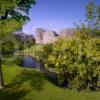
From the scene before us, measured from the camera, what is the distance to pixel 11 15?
27.9 meters

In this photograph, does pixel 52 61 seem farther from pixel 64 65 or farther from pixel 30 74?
pixel 30 74

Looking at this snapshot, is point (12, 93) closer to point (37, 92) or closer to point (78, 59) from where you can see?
point (37, 92)

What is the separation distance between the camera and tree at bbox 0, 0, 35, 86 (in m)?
24.0

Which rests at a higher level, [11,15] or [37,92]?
[11,15]

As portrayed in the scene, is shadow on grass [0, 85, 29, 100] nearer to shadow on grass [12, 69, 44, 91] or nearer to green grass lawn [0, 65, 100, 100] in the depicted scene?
green grass lawn [0, 65, 100, 100]

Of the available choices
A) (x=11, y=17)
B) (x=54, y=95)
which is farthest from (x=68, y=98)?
(x=11, y=17)

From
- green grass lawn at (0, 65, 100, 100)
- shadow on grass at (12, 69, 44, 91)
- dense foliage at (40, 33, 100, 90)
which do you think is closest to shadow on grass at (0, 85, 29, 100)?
green grass lawn at (0, 65, 100, 100)

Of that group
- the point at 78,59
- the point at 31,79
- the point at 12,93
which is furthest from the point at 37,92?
the point at 78,59

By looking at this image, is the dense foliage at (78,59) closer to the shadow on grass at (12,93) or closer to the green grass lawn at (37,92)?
the green grass lawn at (37,92)

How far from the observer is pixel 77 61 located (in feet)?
88.2

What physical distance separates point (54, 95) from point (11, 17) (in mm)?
9157

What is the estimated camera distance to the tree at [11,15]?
24.0 metres

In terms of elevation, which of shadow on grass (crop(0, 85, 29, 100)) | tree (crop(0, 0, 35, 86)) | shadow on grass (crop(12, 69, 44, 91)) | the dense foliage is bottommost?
shadow on grass (crop(0, 85, 29, 100))

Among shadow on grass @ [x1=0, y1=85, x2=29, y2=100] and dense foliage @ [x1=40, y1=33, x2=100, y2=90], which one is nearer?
shadow on grass @ [x1=0, y1=85, x2=29, y2=100]
